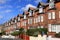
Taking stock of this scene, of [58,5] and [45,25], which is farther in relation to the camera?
[45,25]

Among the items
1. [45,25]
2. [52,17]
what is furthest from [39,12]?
[52,17]

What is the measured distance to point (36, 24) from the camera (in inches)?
2008

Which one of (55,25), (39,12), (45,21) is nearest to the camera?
(55,25)

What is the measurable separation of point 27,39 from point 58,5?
13.8 metres

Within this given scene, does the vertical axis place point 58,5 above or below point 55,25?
above

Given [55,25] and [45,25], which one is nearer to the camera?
[55,25]

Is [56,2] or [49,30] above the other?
[56,2]

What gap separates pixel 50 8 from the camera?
137ft

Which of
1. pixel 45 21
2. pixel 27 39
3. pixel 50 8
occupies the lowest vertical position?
pixel 27 39

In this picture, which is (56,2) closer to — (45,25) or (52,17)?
(52,17)

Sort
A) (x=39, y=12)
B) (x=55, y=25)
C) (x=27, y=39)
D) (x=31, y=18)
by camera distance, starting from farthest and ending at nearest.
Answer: (x=31, y=18) < (x=39, y=12) < (x=55, y=25) < (x=27, y=39)

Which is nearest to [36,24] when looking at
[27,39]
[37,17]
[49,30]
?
[37,17]

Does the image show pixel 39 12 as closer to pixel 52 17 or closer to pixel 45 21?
pixel 45 21

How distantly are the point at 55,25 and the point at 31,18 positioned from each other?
648 inches
